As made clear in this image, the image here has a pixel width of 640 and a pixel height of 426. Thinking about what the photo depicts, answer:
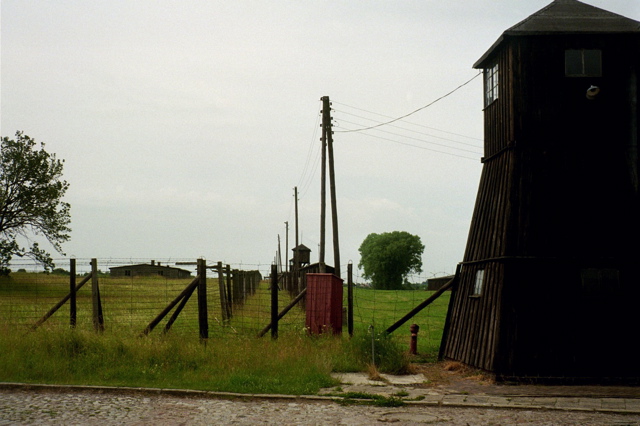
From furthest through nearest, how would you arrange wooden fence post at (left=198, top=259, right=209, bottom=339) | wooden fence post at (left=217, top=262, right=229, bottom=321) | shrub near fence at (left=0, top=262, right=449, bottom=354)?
wooden fence post at (left=217, top=262, right=229, bottom=321), shrub near fence at (left=0, top=262, right=449, bottom=354), wooden fence post at (left=198, top=259, right=209, bottom=339)

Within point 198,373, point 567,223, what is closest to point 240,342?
point 198,373

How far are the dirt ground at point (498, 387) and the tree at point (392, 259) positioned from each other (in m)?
101

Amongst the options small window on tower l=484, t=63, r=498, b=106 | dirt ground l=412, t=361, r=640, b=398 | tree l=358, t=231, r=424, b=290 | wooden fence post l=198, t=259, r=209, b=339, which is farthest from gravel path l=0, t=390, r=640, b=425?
tree l=358, t=231, r=424, b=290

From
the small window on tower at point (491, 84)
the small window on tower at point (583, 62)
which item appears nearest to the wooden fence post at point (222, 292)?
the small window on tower at point (491, 84)

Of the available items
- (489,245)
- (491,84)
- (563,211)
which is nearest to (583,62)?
(491,84)

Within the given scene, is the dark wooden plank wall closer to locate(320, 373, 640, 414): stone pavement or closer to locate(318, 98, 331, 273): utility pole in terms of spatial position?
locate(320, 373, 640, 414): stone pavement

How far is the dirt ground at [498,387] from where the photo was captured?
12.2 m

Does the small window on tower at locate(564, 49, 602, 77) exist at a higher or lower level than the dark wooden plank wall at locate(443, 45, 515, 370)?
higher

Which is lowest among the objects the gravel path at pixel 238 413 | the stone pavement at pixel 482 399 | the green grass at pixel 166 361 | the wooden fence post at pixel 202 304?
the stone pavement at pixel 482 399

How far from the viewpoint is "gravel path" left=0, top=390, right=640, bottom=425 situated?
9.37 meters

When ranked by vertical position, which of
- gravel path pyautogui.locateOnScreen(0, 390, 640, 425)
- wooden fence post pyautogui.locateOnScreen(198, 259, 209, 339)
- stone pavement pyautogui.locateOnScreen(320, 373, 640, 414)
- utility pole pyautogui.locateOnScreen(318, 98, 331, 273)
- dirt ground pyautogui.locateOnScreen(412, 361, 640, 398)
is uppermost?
utility pole pyautogui.locateOnScreen(318, 98, 331, 273)

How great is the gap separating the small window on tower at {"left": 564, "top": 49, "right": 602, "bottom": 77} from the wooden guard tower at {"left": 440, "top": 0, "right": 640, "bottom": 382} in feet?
0.07

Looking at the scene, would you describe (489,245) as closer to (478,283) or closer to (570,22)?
(478,283)

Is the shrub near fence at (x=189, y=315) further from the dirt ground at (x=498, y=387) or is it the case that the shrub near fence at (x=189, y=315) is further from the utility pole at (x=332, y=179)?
the utility pole at (x=332, y=179)
